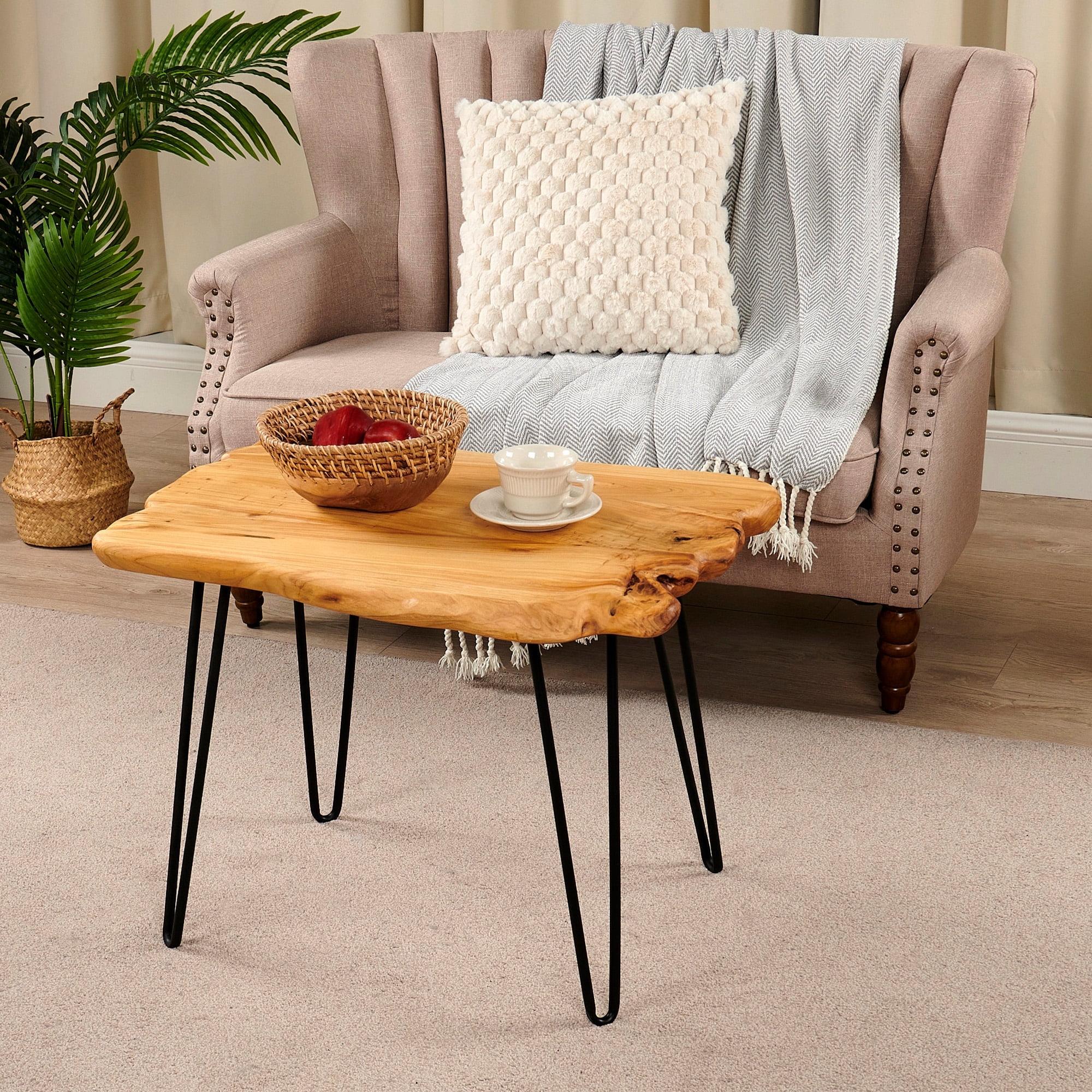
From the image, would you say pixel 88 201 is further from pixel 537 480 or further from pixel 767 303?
pixel 537 480

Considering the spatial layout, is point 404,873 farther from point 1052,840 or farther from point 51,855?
point 1052,840

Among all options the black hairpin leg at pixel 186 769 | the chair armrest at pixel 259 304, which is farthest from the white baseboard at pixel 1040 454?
the black hairpin leg at pixel 186 769

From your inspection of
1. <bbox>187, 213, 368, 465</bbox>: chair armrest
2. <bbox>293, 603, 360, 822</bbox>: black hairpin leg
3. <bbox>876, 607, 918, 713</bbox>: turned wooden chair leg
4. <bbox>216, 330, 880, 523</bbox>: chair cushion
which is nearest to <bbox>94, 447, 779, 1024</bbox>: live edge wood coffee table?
<bbox>293, 603, 360, 822</bbox>: black hairpin leg

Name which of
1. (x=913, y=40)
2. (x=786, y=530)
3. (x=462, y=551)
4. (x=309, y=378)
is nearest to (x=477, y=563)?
(x=462, y=551)

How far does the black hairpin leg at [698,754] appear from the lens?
54.8 inches

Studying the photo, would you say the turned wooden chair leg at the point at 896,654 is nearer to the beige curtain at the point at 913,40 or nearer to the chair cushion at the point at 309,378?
the chair cushion at the point at 309,378

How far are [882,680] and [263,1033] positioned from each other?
1.05m

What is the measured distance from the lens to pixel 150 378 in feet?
11.7

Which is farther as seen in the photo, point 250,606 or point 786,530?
point 250,606

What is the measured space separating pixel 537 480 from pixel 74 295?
1535 mm

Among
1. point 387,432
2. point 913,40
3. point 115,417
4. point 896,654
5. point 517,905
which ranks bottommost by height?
point 517,905

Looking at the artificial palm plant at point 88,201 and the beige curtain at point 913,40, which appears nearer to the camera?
the artificial palm plant at point 88,201

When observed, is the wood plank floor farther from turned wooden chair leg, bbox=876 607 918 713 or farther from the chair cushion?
the chair cushion

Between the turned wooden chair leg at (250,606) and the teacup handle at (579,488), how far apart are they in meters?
1.00
